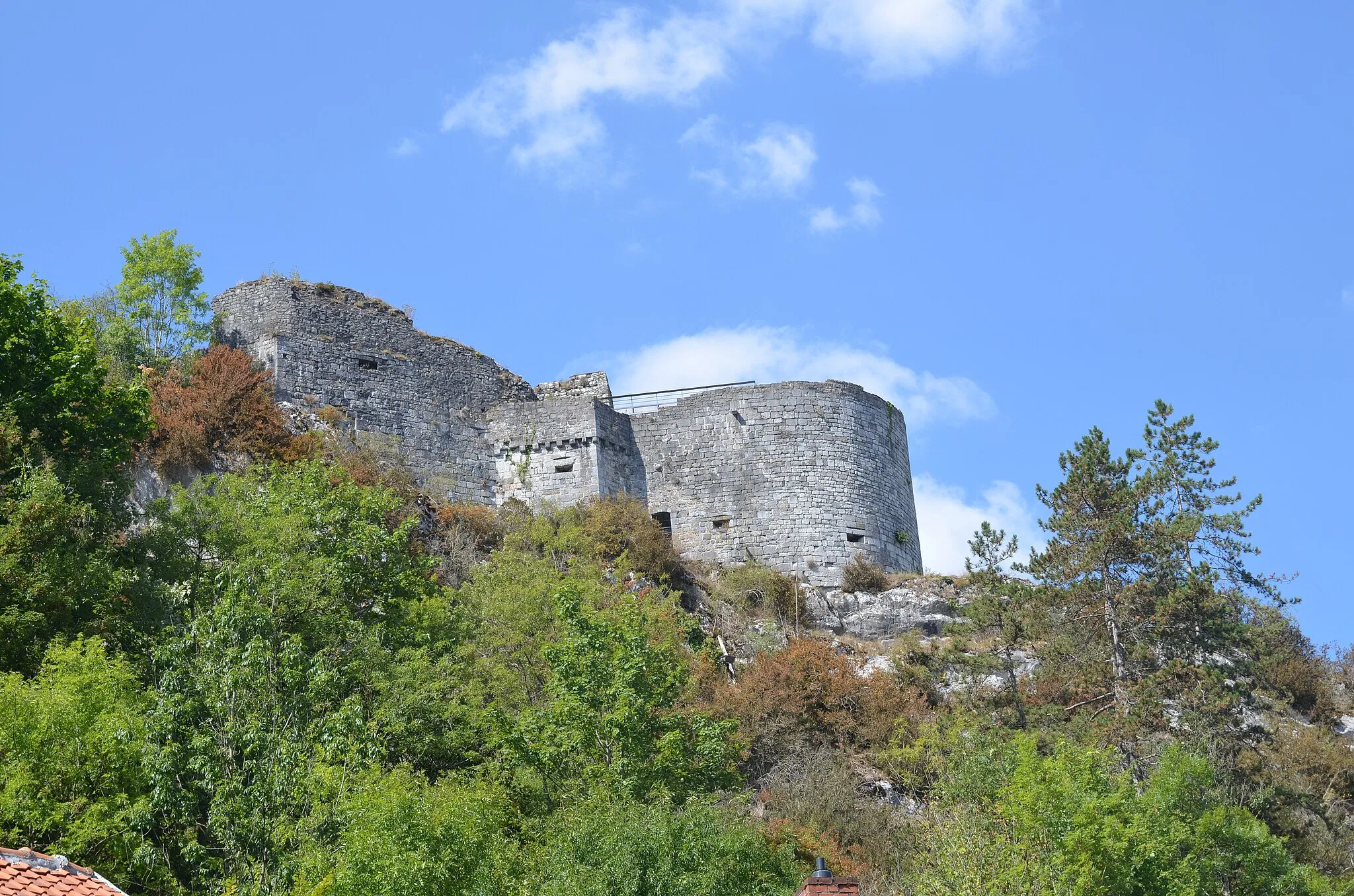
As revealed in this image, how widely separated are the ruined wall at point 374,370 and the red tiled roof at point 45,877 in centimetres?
2035

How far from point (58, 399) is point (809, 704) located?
499 inches

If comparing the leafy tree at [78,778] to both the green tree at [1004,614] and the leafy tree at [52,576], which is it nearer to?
the leafy tree at [52,576]

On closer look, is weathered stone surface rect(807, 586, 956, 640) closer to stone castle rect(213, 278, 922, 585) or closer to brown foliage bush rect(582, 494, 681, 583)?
stone castle rect(213, 278, 922, 585)

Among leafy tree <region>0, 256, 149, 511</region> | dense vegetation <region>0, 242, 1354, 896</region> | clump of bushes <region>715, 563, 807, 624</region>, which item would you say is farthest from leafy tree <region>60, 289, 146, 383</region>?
clump of bushes <region>715, 563, 807, 624</region>

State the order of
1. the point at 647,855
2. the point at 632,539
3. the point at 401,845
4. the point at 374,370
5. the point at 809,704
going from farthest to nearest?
the point at 374,370, the point at 632,539, the point at 809,704, the point at 647,855, the point at 401,845

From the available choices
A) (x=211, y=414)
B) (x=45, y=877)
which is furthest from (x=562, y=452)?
(x=45, y=877)

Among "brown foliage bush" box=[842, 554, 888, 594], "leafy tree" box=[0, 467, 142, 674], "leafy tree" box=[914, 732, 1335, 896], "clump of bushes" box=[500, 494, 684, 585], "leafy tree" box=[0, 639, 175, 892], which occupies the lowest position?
"leafy tree" box=[914, 732, 1335, 896]

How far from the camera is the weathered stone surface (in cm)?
3331

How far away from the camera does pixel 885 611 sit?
33844mm

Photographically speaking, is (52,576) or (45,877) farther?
(52,576)

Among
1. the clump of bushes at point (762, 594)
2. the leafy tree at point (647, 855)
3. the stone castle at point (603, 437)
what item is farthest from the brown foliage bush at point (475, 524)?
the leafy tree at point (647, 855)

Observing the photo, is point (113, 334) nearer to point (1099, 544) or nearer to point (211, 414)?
point (211, 414)

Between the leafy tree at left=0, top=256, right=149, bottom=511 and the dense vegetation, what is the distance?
6cm

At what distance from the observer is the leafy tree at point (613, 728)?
20.1m
